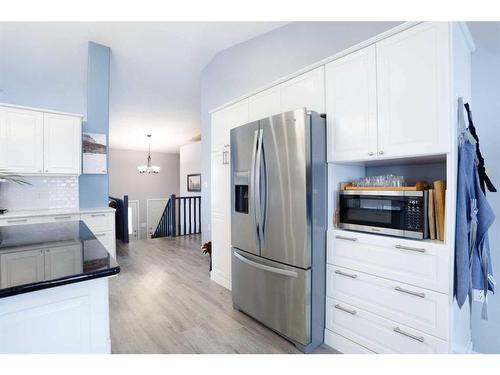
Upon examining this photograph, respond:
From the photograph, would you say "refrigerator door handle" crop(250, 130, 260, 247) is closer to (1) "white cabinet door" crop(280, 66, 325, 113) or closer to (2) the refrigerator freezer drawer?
(2) the refrigerator freezer drawer

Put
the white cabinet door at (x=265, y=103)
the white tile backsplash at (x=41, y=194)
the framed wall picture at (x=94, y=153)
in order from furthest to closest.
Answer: the framed wall picture at (x=94, y=153) → the white tile backsplash at (x=41, y=194) → the white cabinet door at (x=265, y=103)

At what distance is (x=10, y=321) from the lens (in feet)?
2.82

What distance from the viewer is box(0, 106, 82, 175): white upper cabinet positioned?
9.87 ft

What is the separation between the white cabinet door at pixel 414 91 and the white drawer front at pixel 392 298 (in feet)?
2.73

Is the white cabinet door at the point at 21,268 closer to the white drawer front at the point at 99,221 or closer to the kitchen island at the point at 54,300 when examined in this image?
the kitchen island at the point at 54,300

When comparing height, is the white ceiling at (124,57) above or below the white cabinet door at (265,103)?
above

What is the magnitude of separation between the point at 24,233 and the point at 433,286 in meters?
2.56

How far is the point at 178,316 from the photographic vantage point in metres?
2.30

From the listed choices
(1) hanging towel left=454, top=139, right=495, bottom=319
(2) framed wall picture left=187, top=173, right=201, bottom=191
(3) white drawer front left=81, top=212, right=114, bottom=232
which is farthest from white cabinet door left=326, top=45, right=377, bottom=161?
(2) framed wall picture left=187, top=173, right=201, bottom=191

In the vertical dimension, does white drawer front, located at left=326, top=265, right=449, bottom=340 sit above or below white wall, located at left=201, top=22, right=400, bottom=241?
below

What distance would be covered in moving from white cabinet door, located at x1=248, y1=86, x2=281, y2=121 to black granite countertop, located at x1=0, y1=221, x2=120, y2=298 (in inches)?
71.2

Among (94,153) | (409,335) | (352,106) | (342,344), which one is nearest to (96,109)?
(94,153)

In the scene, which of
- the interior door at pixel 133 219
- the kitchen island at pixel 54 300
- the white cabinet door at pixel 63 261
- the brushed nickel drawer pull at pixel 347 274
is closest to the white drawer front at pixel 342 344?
the brushed nickel drawer pull at pixel 347 274

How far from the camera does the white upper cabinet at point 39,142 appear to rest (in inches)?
118
